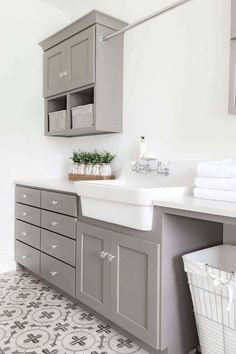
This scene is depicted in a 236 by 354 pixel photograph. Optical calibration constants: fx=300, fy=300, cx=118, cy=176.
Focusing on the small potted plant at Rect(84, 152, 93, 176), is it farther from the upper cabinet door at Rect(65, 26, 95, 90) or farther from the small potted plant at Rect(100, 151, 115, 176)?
the upper cabinet door at Rect(65, 26, 95, 90)

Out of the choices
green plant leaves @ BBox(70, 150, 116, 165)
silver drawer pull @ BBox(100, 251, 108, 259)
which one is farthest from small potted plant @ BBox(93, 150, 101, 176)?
silver drawer pull @ BBox(100, 251, 108, 259)

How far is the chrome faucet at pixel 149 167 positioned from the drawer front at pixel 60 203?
0.53m

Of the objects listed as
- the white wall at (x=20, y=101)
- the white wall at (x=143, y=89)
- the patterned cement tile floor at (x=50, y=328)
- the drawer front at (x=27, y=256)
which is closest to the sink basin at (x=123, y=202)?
the white wall at (x=143, y=89)

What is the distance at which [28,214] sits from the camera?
8.64 feet

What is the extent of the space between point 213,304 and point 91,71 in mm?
1831

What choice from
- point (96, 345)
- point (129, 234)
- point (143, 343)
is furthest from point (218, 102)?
point (96, 345)

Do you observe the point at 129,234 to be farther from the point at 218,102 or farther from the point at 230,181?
the point at 218,102

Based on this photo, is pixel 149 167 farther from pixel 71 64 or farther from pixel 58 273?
pixel 71 64

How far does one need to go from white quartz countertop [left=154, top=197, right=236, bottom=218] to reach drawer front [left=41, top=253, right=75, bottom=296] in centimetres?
98

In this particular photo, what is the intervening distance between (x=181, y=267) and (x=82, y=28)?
6.50 ft

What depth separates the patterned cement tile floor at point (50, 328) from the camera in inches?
64.2

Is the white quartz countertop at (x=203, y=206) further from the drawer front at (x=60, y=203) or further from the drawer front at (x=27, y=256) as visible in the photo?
the drawer front at (x=27, y=256)

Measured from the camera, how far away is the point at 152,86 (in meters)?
2.27

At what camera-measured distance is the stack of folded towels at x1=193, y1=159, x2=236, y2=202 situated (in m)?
1.38
